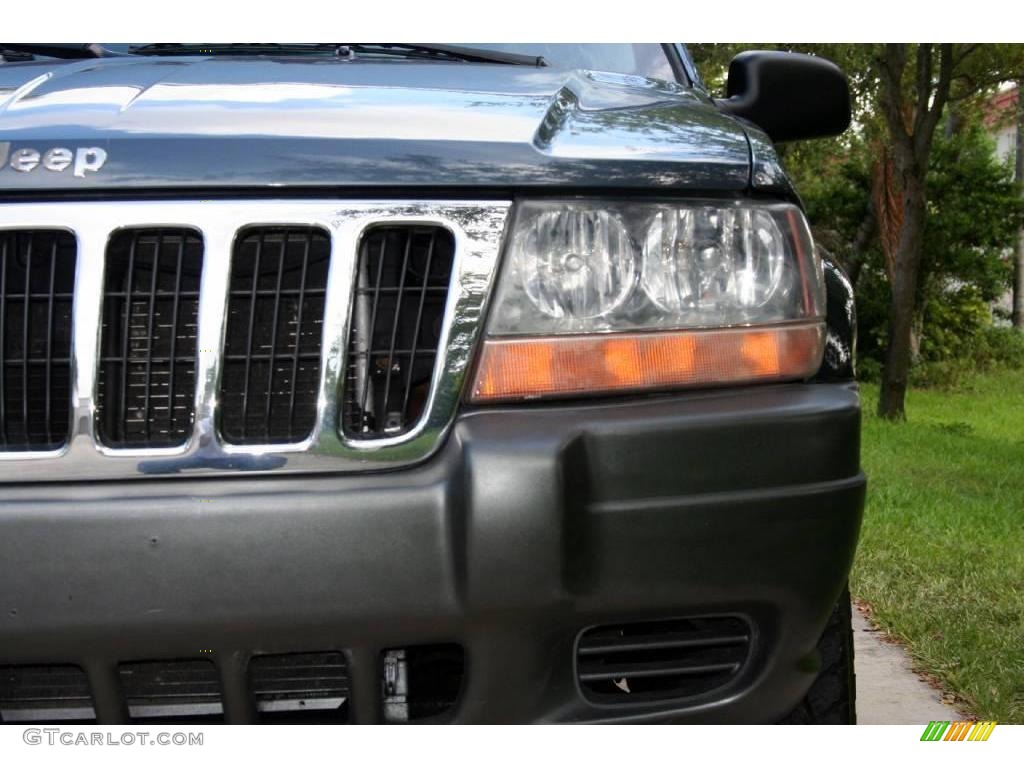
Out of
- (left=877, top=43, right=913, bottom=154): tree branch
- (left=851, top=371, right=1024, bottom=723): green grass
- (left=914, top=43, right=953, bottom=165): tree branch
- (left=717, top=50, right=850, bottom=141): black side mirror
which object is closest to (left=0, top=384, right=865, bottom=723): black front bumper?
(left=717, top=50, right=850, bottom=141): black side mirror

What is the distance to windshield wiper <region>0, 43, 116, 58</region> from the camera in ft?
9.62

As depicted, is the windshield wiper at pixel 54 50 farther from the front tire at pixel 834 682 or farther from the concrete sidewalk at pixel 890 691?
the concrete sidewalk at pixel 890 691

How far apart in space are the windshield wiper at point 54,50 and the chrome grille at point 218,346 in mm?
1149

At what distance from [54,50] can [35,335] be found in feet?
4.01

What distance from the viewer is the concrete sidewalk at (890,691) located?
3.54m

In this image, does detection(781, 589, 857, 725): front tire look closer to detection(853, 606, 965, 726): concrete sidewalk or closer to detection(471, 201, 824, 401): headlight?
detection(471, 201, 824, 401): headlight

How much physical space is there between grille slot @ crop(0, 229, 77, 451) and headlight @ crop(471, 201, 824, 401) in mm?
607

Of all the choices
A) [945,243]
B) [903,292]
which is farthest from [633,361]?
[945,243]

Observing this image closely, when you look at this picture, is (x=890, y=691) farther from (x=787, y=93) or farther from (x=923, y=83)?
Answer: (x=923, y=83)

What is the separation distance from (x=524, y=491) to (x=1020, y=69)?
566 inches

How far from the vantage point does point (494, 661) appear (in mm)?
1892

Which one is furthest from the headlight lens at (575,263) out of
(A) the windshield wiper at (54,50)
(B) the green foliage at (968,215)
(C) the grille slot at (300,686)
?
(B) the green foliage at (968,215)

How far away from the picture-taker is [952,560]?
5.66m
